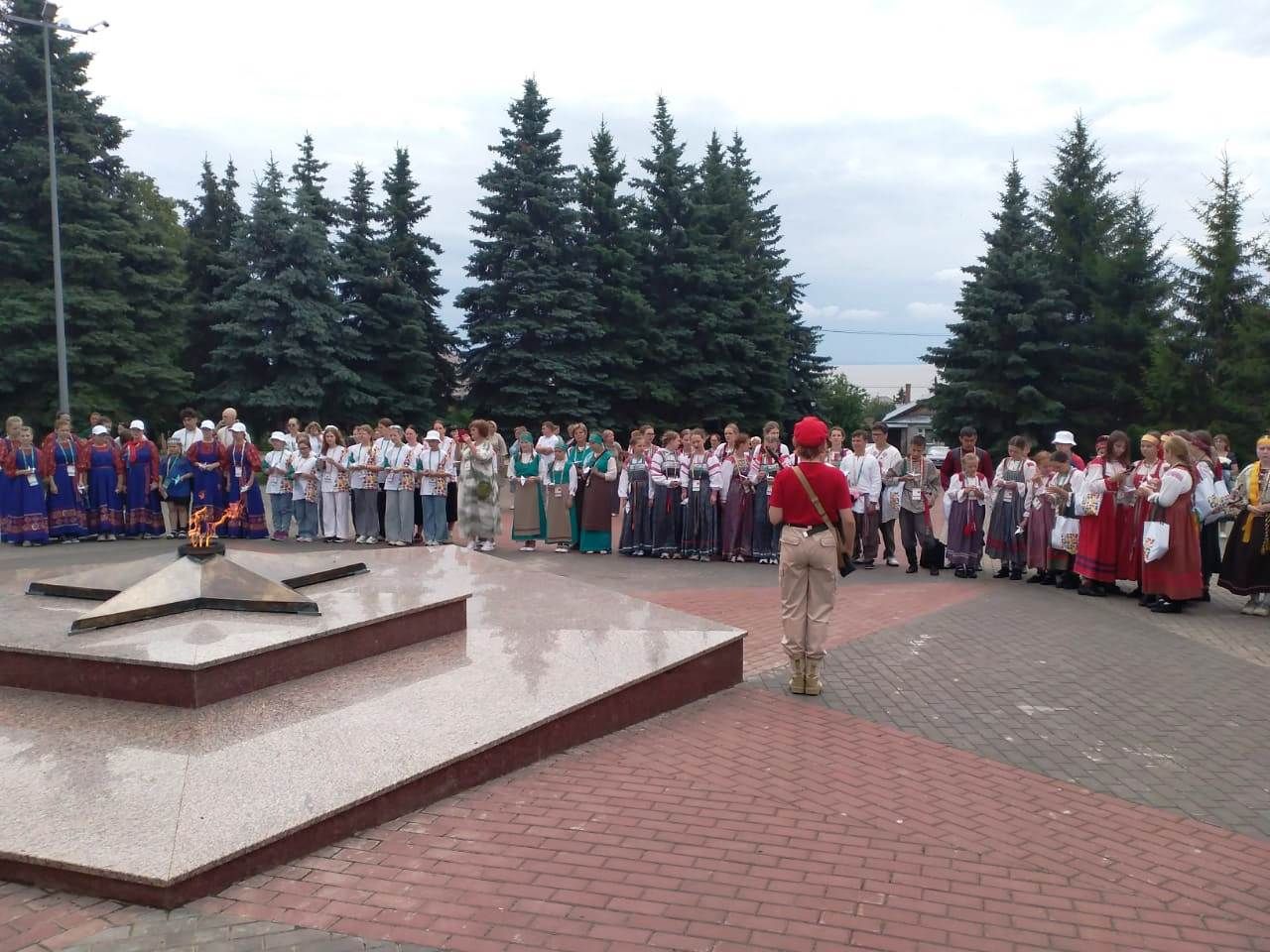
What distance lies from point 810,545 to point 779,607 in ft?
13.7

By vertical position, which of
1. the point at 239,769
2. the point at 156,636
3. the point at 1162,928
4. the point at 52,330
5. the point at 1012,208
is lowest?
the point at 1162,928

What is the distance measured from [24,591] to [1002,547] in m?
11.3

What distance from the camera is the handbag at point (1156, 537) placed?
36.7 feet

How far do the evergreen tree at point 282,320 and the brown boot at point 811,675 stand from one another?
80.8ft

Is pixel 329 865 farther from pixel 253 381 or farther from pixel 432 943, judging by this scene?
pixel 253 381

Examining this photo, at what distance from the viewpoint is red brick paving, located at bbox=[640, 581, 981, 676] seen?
9618mm

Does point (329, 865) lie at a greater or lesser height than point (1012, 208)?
lesser

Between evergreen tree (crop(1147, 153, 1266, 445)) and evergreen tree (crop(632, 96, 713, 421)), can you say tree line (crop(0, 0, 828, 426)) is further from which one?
evergreen tree (crop(1147, 153, 1266, 445))

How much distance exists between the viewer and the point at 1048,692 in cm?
798

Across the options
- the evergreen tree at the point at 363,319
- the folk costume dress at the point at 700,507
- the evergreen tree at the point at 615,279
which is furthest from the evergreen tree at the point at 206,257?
the folk costume dress at the point at 700,507

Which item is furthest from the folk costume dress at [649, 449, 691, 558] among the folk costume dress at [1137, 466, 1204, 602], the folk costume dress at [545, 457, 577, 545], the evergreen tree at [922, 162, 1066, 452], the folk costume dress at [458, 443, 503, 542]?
Answer: the evergreen tree at [922, 162, 1066, 452]

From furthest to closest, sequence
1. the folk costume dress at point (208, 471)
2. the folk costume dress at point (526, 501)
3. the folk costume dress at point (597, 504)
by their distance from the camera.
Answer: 1. the folk costume dress at point (208, 471)
2. the folk costume dress at point (526, 501)
3. the folk costume dress at point (597, 504)


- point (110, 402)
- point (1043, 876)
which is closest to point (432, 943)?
point (1043, 876)

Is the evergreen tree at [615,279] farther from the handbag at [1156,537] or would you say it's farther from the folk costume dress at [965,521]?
the handbag at [1156,537]
